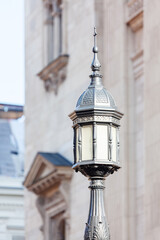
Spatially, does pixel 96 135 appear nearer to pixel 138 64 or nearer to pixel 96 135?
pixel 96 135

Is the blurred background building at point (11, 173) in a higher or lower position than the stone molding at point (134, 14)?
higher

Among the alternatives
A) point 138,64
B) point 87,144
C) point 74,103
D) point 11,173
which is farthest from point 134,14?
point 11,173

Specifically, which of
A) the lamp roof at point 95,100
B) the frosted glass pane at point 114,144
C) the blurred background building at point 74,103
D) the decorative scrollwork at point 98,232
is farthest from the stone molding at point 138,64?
the decorative scrollwork at point 98,232

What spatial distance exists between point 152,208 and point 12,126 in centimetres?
3479

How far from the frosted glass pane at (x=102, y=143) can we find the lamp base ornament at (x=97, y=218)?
38 cm

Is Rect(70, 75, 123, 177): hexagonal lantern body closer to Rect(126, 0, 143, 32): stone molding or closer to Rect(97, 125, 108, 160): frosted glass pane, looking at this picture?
Rect(97, 125, 108, 160): frosted glass pane

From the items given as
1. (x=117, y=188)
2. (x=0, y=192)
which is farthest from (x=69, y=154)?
(x=0, y=192)

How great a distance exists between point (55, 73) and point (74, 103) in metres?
2.21

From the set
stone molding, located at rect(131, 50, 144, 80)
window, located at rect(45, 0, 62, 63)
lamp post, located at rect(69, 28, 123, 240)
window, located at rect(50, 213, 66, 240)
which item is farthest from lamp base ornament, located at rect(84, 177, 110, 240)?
window, located at rect(45, 0, 62, 63)

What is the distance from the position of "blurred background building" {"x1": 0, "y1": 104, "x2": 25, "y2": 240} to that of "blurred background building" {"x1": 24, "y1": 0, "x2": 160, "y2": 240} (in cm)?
1250

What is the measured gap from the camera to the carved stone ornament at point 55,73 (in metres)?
32.1

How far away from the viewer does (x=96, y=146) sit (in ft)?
38.9

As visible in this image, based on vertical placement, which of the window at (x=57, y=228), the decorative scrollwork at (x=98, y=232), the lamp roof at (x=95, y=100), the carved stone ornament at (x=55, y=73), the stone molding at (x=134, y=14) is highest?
the carved stone ornament at (x=55, y=73)

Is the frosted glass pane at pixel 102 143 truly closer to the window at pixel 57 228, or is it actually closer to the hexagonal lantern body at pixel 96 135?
the hexagonal lantern body at pixel 96 135
